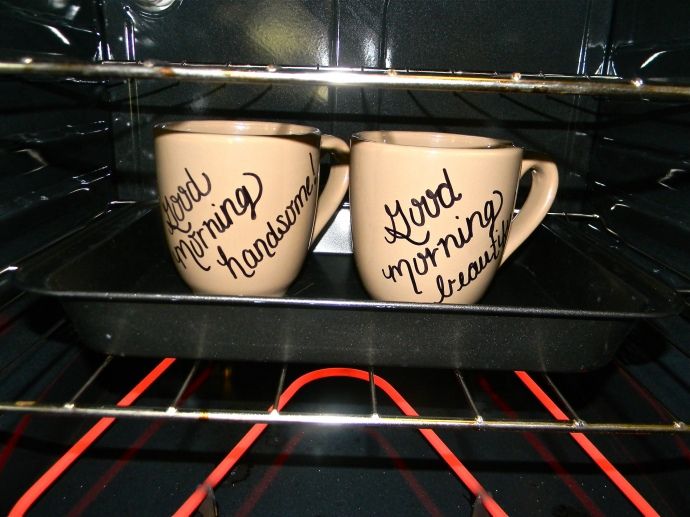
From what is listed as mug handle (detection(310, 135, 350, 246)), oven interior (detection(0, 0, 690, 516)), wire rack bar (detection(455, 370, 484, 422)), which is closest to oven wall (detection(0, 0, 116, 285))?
oven interior (detection(0, 0, 690, 516))

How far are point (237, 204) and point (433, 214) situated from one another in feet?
0.47

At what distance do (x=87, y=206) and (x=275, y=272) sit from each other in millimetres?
260

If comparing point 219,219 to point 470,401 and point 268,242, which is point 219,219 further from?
point 470,401

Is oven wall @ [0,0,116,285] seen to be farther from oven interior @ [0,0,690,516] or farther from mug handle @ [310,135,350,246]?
mug handle @ [310,135,350,246]

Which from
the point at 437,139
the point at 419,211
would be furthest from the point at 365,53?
the point at 419,211

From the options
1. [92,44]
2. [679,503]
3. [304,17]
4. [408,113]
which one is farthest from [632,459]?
[92,44]

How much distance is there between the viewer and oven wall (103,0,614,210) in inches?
22.0

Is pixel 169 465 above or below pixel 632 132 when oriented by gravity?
below

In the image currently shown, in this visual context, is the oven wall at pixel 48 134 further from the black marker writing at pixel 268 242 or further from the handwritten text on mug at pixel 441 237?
the handwritten text on mug at pixel 441 237

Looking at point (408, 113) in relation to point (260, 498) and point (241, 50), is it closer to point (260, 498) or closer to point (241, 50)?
point (241, 50)

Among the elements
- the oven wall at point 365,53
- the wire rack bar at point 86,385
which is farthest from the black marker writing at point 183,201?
the oven wall at point 365,53

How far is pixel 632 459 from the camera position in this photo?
44 cm

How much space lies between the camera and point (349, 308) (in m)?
0.35

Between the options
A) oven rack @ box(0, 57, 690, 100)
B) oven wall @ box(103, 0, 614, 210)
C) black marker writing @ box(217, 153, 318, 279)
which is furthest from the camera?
oven wall @ box(103, 0, 614, 210)
